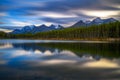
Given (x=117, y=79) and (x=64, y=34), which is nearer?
(x=117, y=79)

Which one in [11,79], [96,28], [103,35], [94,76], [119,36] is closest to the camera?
[11,79]

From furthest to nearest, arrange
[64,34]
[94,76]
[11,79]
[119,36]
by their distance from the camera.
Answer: [64,34], [119,36], [94,76], [11,79]

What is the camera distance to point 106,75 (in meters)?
17.4

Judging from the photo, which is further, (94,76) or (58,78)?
(94,76)

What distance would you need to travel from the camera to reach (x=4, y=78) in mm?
15617

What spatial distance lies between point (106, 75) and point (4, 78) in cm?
817

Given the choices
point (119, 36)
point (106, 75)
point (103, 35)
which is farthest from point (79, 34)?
point (106, 75)

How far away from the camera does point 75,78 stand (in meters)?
15.9

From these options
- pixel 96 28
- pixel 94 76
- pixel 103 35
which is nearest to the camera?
pixel 94 76

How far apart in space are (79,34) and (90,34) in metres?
16.8

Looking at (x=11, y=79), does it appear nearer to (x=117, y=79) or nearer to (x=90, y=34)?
(x=117, y=79)

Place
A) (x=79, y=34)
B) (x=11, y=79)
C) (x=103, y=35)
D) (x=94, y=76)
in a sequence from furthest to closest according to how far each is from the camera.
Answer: (x=79, y=34), (x=103, y=35), (x=94, y=76), (x=11, y=79)

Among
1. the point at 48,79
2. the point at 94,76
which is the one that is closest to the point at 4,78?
the point at 48,79

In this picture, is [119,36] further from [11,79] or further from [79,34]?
[11,79]
